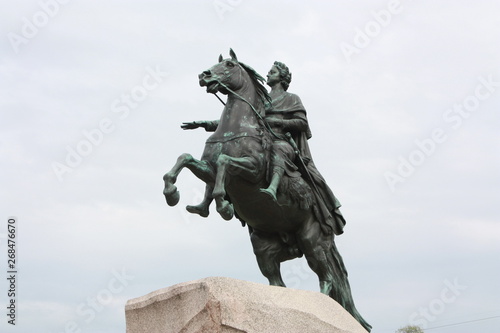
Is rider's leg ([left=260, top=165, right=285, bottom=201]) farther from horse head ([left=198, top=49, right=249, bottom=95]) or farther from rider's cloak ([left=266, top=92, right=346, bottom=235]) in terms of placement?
horse head ([left=198, top=49, right=249, bottom=95])

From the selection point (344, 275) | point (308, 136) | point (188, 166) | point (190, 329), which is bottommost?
point (190, 329)

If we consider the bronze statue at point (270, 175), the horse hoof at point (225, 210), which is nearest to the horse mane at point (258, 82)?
the bronze statue at point (270, 175)

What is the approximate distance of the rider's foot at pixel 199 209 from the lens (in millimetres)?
9719

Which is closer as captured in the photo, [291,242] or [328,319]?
[328,319]

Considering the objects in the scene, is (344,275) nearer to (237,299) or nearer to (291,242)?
(291,242)

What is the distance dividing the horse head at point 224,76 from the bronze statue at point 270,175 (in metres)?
0.01

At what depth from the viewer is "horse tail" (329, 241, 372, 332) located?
10.9 m

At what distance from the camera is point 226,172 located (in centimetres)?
944

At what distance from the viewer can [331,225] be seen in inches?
424

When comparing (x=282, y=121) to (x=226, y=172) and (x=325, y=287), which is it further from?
(x=325, y=287)

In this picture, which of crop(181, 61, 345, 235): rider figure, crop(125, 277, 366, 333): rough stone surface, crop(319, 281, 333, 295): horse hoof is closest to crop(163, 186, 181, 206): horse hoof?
crop(125, 277, 366, 333): rough stone surface

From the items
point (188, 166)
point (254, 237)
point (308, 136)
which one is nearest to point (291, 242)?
point (254, 237)

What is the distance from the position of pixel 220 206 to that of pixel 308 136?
8.59 feet

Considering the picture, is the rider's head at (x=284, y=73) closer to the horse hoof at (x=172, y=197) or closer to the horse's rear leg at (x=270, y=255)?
the horse's rear leg at (x=270, y=255)
